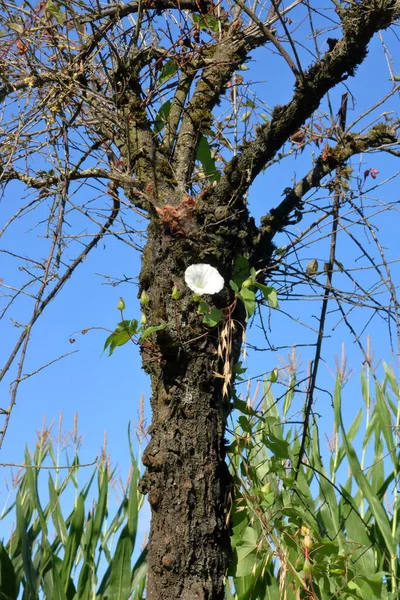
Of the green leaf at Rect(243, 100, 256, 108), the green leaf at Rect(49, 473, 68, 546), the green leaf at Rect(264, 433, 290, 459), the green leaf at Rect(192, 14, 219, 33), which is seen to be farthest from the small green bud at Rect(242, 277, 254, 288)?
the green leaf at Rect(49, 473, 68, 546)

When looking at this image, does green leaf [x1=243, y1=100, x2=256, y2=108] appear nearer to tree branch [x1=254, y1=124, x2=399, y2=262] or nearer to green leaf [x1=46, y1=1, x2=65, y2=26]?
tree branch [x1=254, y1=124, x2=399, y2=262]

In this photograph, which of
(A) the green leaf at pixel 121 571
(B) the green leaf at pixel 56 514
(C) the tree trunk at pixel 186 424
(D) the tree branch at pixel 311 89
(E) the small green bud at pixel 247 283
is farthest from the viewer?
(B) the green leaf at pixel 56 514

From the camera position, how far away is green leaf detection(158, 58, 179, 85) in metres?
1.84

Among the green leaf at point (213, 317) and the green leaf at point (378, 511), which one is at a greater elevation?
the green leaf at point (213, 317)

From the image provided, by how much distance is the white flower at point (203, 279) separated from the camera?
146 centimetres

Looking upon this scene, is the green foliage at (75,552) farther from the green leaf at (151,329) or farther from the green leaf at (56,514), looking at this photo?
the green leaf at (151,329)

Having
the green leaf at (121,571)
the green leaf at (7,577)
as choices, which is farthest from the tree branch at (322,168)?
the green leaf at (7,577)

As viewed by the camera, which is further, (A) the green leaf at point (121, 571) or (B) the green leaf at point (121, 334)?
(A) the green leaf at point (121, 571)

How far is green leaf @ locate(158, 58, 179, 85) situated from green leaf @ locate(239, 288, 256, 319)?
71 cm

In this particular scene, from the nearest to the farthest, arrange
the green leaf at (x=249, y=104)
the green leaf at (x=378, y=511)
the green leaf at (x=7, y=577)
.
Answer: the green leaf at (x=249, y=104) < the green leaf at (x=378, y=511) < the green leaf at (x=7, y=577)

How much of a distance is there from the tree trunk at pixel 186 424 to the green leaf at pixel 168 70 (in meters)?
0.49

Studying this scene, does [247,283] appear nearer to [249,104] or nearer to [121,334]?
[121,334]

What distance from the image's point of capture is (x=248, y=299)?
1477 mm

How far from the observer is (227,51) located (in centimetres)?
183
